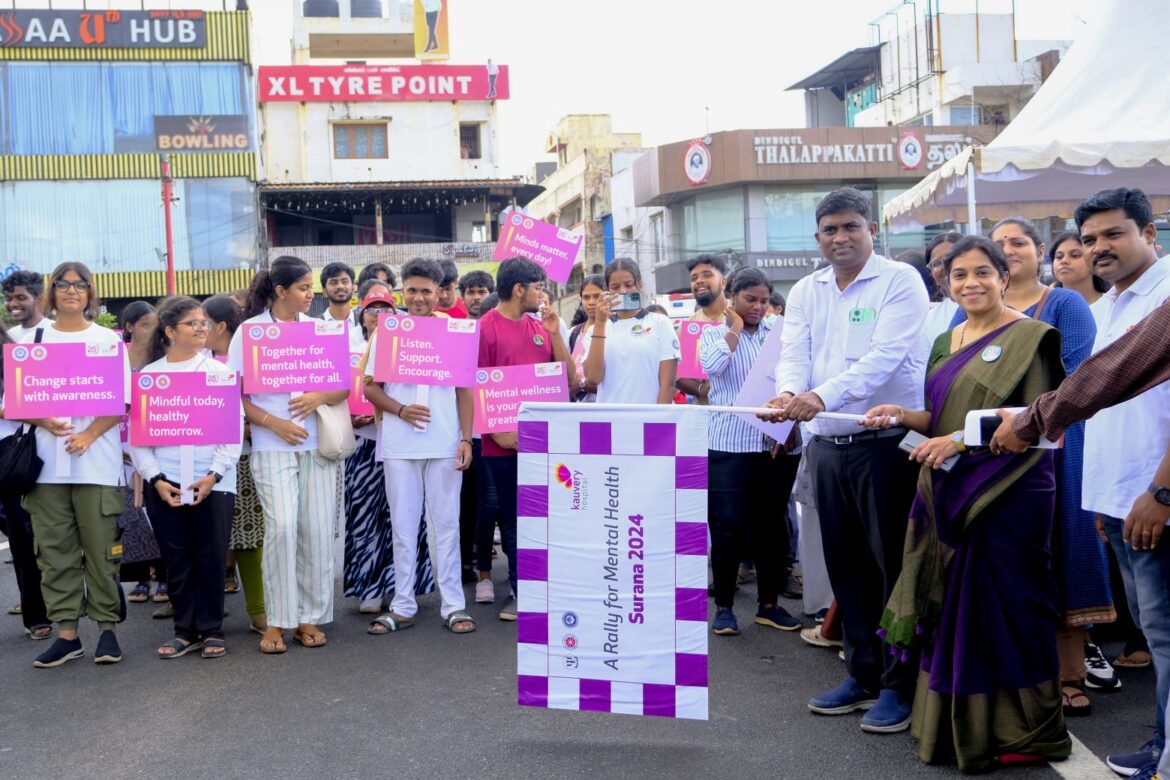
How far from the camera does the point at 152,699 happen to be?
5.36m

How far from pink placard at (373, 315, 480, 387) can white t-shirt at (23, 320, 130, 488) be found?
1.33 meters

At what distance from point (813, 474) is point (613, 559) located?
1.06 meters

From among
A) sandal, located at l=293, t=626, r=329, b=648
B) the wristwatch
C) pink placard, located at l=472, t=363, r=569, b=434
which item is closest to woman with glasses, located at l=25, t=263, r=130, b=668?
sandal, located at l=293, t=626, r=329, b=648

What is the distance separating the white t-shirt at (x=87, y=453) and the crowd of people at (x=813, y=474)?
14mm

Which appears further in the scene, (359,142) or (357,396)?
(359,142)

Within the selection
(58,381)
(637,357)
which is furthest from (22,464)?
(637,357)

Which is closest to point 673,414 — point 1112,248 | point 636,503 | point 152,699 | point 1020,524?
point 636,503

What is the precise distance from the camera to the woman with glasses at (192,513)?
6066 millimetres

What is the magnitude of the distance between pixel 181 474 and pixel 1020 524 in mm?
4039

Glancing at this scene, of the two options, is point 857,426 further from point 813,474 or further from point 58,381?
point 58,381

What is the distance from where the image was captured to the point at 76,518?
6.19 m

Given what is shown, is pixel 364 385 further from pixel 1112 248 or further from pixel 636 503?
pixel 1112 248

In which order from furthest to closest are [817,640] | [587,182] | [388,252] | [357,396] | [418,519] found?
[587,182] < [388,252] < [357,396] < [418,519] < [817,640]

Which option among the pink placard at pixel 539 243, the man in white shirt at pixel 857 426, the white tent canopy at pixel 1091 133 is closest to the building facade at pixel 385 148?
the white tent canopy at pixel 1091 133
